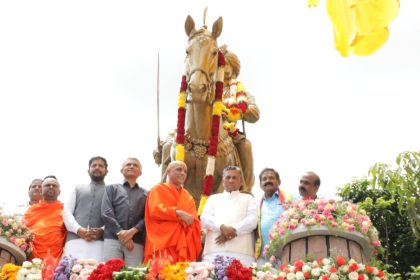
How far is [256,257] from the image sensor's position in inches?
275

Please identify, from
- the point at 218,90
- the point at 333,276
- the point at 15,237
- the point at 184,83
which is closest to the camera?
the point at 333,276

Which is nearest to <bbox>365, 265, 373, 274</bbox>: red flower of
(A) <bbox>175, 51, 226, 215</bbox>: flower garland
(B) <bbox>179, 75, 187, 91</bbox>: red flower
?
(A) <bbox>175, 51, 226, 215</bbox>: flower garland

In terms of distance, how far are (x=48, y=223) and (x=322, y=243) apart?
10.1ft

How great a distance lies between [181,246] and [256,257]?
2.55 ft

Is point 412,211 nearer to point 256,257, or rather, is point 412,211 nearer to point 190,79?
point 256,257

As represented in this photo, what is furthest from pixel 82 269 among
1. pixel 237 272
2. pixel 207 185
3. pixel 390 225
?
pixel 390 225

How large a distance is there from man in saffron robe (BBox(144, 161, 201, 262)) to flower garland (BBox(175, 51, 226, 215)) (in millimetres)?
2427

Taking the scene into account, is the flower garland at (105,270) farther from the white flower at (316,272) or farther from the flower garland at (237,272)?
the white flower at (316,272)

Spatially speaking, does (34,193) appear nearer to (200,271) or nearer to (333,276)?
(200,271)

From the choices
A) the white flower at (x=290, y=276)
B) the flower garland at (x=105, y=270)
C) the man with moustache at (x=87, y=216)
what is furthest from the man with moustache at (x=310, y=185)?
the flower garland at (x=105, y=270)

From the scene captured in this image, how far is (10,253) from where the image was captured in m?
6.95

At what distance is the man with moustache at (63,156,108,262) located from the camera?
276 inches

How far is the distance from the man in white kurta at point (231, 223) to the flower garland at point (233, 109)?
136 inches

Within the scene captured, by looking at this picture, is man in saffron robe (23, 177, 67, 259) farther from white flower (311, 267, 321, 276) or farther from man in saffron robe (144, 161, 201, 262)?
white flower (311, 267, 321, 276)
